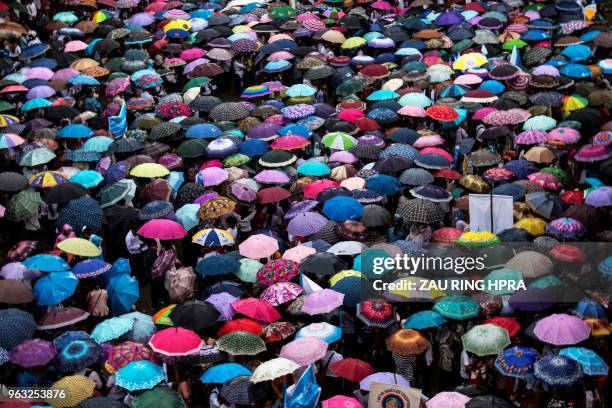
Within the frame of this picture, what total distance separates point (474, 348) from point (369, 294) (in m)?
1.85

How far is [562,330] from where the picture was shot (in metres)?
11.4

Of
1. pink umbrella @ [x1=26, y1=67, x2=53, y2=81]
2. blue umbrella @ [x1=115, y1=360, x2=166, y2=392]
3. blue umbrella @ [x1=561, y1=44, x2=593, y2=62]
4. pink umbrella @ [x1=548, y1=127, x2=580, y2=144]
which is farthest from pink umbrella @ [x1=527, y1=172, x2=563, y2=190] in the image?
pink umbrella @ [x1=26, y1=67, x2=53, y2=81]

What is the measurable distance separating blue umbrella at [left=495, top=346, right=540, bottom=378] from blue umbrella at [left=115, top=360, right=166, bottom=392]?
3841 millimetres

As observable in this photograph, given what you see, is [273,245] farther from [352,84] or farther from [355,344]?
[352,84]

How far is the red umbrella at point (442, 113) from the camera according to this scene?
1838cm

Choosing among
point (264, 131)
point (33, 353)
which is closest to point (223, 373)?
point (33, 353)

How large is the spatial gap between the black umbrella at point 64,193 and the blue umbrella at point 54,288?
2.51 meters

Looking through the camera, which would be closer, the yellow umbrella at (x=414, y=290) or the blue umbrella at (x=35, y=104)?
the yellow umbrella at (x=414, y=290)

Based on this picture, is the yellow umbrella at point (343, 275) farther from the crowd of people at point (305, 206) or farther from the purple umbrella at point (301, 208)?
the purple umbrella at point (301, 208)

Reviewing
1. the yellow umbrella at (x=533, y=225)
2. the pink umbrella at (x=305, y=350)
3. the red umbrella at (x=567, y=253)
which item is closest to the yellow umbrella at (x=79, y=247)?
the pink umbrella at (x=305, y=350)

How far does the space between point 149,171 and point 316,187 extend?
289 cm

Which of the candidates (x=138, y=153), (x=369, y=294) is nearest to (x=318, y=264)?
(x=369, y=294)

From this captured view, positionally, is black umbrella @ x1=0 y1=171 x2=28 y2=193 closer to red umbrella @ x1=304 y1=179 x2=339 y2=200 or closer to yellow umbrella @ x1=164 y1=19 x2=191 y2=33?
red umbrella @ x1=304 y1=179 x2=339 y2=200

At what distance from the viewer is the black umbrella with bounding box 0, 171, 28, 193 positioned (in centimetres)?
1609
